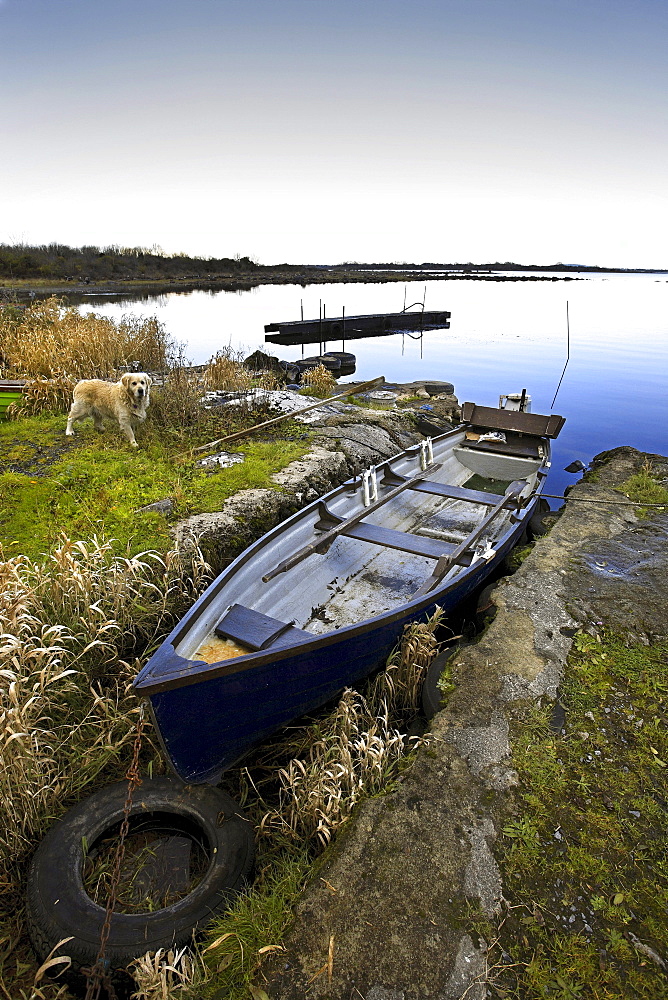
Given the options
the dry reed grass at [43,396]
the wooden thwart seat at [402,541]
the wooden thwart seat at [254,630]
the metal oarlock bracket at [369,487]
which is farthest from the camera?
the dry reed grass at [43,396]

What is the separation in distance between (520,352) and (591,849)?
96.7 ft

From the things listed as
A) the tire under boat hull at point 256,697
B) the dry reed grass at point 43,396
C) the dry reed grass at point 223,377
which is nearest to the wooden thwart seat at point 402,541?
the tire under boat hull at point 256,697

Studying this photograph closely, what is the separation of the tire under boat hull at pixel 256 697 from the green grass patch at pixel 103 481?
95.0 inches

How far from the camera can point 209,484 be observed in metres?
7.11

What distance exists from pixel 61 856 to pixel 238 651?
65.2 inches

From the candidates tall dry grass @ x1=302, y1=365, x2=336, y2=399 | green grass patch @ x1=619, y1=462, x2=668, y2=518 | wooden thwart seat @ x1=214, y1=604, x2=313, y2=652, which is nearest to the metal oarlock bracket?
wooden thwart seat @ x1=214, y1=604, x2=313, y2=652

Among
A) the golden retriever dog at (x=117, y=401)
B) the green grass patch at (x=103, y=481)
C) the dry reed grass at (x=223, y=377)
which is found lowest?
the green grass patch at (x=103, y=481)

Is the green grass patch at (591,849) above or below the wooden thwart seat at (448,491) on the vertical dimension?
below

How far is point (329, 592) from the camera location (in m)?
5.88

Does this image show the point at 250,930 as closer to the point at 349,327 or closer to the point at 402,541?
the point at 402,541

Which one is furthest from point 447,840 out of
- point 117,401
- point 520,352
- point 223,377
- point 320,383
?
point 520,352

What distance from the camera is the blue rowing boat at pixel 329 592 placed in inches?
143

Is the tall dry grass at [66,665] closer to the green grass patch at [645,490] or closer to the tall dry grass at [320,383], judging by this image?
the green grass patch at [645,490]

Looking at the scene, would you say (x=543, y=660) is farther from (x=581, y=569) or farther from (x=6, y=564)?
(x=6, y=564)
